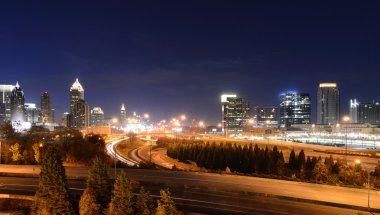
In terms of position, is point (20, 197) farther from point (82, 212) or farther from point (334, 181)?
point (334, 181)

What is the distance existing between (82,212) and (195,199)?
Answer: 7.32m

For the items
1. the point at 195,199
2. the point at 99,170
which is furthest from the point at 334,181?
the point at 99,170

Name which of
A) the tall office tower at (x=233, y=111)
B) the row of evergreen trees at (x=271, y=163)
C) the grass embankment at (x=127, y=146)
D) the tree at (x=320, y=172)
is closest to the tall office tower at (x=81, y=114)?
the tall office tower at (x=233, y=111)

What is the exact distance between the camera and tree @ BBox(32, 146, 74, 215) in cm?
1861

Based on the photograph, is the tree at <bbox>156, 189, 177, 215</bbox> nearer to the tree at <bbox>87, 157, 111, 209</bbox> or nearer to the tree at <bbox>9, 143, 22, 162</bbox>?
the tree at <bbox>87, 157, 111, 209</bbox>

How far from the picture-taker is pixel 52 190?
61.6ft

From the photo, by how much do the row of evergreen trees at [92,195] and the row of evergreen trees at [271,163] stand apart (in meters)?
18.0

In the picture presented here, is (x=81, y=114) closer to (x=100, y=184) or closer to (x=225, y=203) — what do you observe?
(x=100, y=184)

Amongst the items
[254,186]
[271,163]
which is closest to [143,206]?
[254,186]

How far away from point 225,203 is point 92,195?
7866 mm

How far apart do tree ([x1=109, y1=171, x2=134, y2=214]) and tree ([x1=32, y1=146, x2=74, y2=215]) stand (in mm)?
3123

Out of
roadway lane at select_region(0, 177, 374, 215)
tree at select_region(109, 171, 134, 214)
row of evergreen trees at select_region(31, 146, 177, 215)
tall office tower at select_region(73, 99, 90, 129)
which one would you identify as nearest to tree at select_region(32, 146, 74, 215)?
row of evergreen trees at select_region(31, 146, 177, 215)

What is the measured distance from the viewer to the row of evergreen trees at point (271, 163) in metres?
32.0

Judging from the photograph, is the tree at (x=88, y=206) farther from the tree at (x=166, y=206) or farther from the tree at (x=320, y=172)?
the tree at (x=320, y=172)
